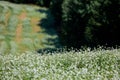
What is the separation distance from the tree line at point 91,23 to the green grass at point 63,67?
18205mm

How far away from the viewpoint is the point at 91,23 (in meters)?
41.3

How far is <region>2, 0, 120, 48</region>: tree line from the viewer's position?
1548 inches

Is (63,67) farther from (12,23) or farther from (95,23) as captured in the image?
(12,23)

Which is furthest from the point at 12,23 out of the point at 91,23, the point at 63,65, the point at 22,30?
the point at 63,65

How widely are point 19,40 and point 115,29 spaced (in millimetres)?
21869

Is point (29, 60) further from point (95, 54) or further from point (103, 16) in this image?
point (103, 16)

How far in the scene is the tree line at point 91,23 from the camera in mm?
39312

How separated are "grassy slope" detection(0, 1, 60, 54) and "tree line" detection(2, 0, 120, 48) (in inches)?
242

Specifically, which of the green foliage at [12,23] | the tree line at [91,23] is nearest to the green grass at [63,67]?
the tree line at [91,23]

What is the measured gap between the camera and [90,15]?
141 ft

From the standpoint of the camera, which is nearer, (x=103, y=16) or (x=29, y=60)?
(x=29, y=60)

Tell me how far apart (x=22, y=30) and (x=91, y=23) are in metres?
23.4

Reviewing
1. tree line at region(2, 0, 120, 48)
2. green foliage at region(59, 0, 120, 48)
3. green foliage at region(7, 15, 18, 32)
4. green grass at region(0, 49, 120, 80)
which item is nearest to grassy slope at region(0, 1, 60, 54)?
green foliage at region(7, 15, 18, 32)

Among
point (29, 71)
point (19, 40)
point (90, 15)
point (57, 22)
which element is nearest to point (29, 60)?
point (29, 71)
